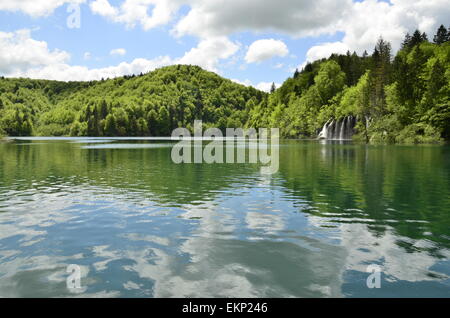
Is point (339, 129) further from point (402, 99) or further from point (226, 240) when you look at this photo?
point (226, 240)

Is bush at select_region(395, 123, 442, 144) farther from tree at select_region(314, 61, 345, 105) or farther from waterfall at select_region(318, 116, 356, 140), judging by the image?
tree at select_region(314, 61, 345, 105)

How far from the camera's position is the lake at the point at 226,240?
360 inches

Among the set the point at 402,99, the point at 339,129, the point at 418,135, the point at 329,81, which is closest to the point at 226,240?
the point at 418,135

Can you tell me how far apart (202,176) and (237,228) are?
1704 cm

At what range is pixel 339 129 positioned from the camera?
472 feet

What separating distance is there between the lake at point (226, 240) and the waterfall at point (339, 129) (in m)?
120

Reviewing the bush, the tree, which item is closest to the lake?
the bush

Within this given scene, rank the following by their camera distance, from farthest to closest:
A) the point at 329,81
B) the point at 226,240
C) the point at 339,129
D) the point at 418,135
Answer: the point at 329,81 → the point at 339,129 → the point at 418,135 → the point at 226,240

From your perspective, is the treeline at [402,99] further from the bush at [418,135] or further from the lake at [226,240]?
the lake at [226,240]

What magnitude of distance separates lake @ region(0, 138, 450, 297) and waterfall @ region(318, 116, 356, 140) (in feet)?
394

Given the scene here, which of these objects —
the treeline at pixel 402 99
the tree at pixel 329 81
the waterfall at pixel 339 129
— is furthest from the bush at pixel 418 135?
the tree at pixel 329 81

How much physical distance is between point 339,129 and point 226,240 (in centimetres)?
13930

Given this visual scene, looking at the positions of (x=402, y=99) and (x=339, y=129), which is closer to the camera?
(x=402, y=99)
